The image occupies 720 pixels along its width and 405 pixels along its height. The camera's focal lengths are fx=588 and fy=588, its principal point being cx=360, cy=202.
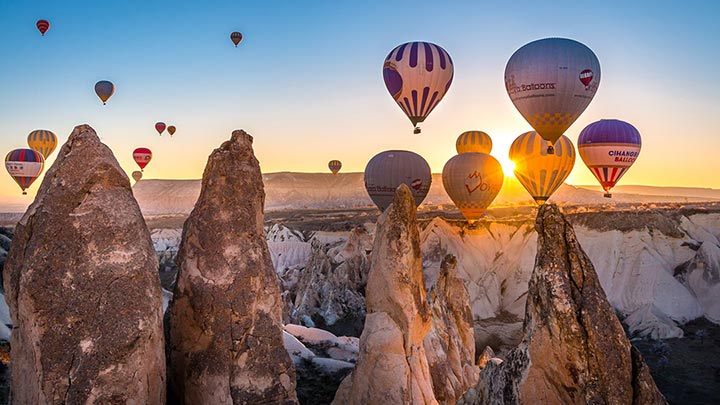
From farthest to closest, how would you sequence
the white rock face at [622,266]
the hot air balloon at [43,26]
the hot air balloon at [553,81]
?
the hot air balloon at [43,26] → the white rock face at [622,266] → the hot air balloon at [553,81]

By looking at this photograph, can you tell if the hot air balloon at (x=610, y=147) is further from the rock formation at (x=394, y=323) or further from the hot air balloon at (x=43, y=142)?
the hot air balloon at (x=43, y=142)

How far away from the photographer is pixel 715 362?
24.6 m

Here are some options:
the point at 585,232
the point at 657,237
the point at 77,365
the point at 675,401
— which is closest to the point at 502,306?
the point at 585,232

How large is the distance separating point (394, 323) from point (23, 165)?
131 ft

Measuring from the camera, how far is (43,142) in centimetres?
4850

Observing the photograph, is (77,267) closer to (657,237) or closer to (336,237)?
(657,237)

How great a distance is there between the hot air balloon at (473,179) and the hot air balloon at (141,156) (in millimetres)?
35506

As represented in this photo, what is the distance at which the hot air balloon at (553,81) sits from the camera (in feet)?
78.5

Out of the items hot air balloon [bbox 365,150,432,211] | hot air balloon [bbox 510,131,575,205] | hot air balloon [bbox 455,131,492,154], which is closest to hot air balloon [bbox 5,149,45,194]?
hot air balloon [bbox 365,150,432,211]

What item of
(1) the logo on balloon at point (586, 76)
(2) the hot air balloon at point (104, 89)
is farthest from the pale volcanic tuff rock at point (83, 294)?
(2) the hot air balloon at point (104, 89)

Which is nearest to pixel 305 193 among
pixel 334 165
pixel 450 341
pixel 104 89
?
pixel 334 165

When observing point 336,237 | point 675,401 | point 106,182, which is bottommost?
point 675,401

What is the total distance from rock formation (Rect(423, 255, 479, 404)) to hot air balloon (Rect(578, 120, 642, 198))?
15.0m

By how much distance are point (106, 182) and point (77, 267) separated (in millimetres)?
1226
